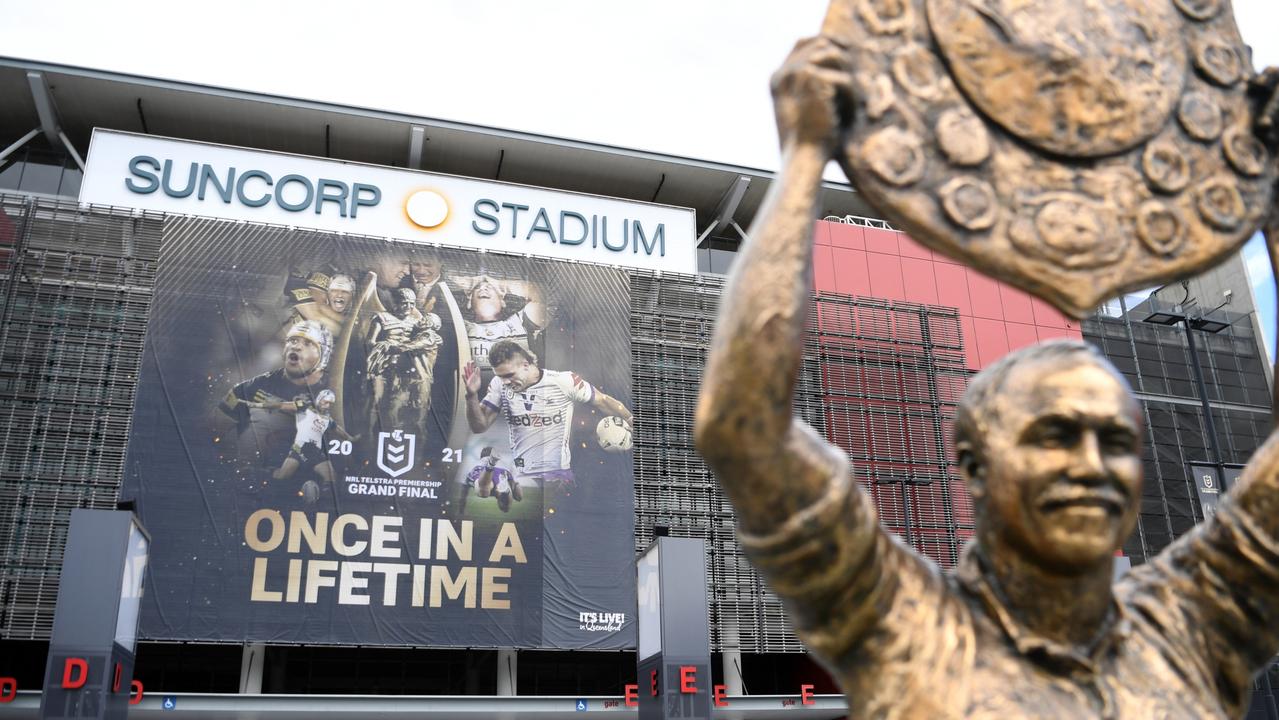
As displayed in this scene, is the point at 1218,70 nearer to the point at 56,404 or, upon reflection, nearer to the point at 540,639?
the point at 540,639

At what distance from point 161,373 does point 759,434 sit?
18.1 m

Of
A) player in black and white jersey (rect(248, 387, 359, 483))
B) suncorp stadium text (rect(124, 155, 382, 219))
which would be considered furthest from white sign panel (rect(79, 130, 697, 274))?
player in black and white jersey (rect(248, 387, 359, 483))

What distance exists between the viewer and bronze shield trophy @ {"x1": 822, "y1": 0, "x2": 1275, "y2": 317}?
1808mm

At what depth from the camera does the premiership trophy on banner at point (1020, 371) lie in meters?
1.71

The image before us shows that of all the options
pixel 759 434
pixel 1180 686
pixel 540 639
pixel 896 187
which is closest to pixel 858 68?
pixel 896 187

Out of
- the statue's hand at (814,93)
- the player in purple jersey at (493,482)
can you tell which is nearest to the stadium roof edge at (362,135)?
the player in purple jersey at (493,482)

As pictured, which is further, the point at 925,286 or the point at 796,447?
the point at 925,286

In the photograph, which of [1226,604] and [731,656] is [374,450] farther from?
[1226,604]

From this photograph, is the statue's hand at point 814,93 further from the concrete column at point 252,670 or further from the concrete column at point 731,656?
the concrete column at point 731,656

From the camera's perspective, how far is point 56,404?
1773 cm

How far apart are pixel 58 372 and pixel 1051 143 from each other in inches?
733

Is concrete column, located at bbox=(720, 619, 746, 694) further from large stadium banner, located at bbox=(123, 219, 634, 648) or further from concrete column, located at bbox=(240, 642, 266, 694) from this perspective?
concrete column, located at bbox=(240, 642, 266, 694)

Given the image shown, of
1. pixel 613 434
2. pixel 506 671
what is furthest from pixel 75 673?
pixel 613 434

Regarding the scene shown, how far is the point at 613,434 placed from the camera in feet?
64.9
